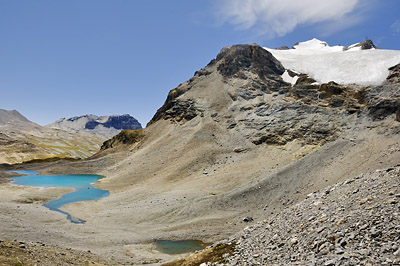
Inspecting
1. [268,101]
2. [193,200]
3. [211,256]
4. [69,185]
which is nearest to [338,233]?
[211,256]

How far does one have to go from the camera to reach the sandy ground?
3578cm

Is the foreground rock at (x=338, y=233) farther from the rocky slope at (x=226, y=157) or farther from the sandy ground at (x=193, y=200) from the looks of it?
the rocky slope at (x=226, y=157)

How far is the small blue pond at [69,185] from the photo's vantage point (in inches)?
2320

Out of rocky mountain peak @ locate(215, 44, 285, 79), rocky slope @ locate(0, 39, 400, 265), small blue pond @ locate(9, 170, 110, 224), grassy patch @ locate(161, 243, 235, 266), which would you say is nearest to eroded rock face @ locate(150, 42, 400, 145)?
rocky mountain peak @ locate(215, 44, 285, 79)

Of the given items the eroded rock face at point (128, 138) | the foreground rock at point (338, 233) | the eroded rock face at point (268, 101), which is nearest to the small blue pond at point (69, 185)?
the eroded rock face at point (128, 138)

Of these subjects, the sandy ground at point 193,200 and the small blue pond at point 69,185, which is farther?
the small blue pond at point 69,185

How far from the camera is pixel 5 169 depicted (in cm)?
11975

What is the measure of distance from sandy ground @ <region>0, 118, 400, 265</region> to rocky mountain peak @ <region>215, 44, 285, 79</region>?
60.0 m

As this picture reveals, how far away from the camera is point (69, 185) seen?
86875mm

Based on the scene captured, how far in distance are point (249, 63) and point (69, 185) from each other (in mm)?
96085

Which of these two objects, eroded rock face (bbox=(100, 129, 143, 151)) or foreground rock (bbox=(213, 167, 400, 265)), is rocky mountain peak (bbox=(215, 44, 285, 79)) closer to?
eroded rock face (bbox=(100, 129, 143, 151))

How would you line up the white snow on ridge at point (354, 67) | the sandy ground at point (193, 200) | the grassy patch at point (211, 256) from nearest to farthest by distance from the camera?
the grassy patch at point (211, 256) → the sandy ground at point (193, 200) → the white snow on ridge at point (354, 67)

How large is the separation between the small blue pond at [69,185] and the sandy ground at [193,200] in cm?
279

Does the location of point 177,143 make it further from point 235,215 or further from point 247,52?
point 247,52
